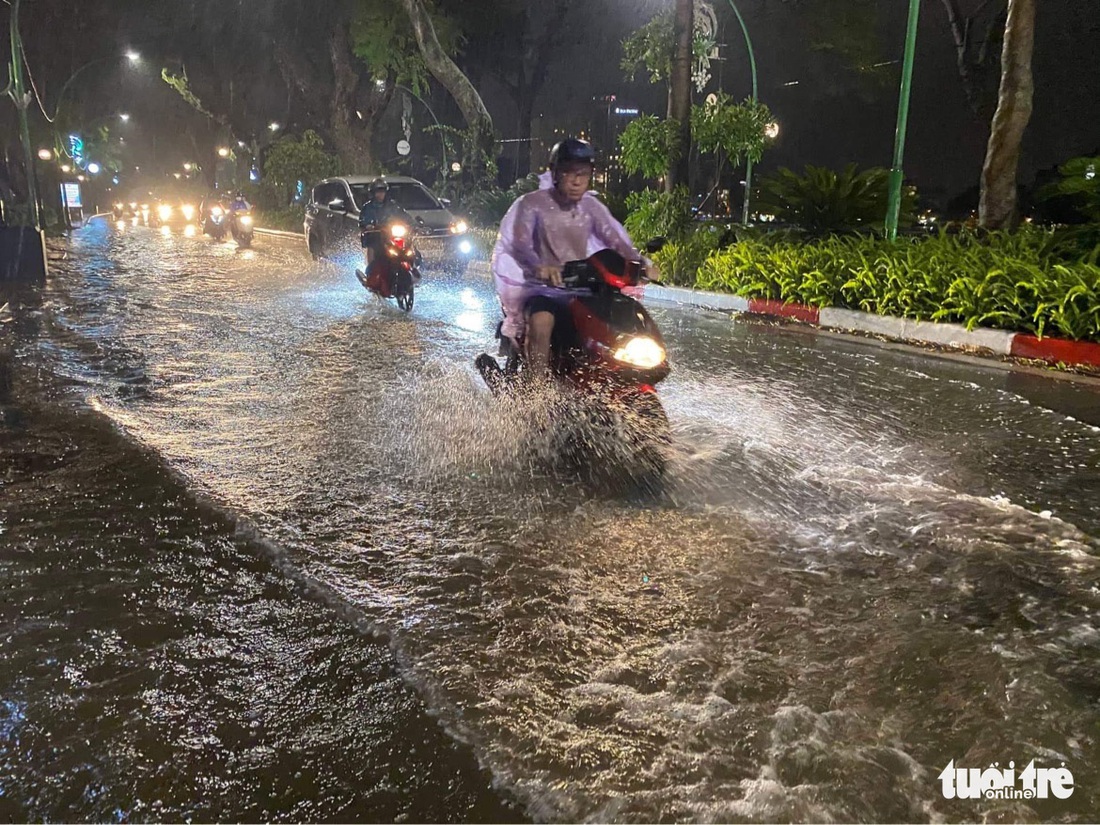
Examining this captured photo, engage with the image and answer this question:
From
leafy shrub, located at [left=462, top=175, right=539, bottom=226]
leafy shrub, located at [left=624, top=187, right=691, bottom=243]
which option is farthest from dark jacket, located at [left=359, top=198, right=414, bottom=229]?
leafy shrub, located at [left=462, top=175, right=539, bottom=226]

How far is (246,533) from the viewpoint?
4.10 m

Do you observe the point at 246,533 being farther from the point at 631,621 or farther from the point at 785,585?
the point at 785,585

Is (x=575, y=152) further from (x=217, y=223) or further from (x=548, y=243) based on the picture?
(x=217, y=223)

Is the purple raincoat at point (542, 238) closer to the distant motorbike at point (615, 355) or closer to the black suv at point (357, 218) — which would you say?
the distant motorbike at point (615, 355)

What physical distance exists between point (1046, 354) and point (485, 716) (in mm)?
7497

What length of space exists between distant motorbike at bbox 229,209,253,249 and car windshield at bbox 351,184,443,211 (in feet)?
25.2

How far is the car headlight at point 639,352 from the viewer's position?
15.8 feet

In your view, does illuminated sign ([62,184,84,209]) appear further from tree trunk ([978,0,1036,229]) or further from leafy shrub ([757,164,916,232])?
tree trunk ([978,0,1036,229])

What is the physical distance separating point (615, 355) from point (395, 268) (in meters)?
6.92

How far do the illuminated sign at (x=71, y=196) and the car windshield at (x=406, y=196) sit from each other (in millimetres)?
21010

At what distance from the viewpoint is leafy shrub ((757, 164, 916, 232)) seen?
13164mm

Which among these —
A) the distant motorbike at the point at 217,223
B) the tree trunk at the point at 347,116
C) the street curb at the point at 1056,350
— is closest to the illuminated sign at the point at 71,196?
the distant motorbike at the point at 217,223

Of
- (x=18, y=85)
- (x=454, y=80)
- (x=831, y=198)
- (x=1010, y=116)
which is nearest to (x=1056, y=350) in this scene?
(x=1010, y=116)

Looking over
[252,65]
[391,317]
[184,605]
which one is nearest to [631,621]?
[184,605]
